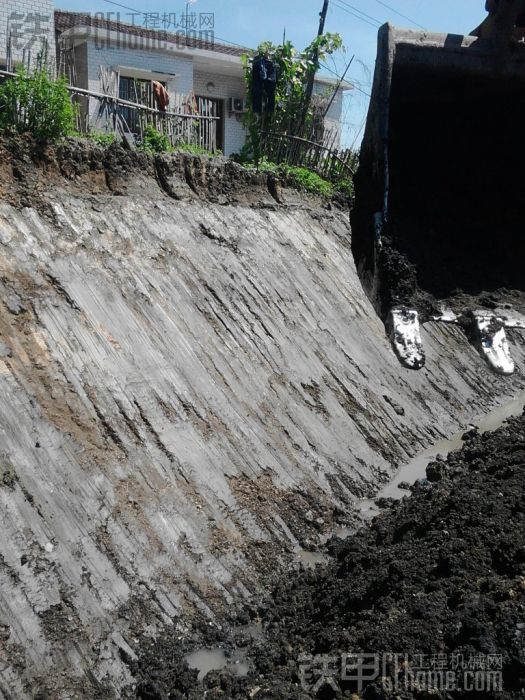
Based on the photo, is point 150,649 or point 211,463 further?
A: point 211,463

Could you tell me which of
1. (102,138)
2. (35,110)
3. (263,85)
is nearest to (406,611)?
(35,110)

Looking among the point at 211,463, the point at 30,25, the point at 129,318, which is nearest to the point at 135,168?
the point at 129,318

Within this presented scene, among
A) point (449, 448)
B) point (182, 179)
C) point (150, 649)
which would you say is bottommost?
point (449, 448)

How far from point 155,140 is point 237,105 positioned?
9.85 metres

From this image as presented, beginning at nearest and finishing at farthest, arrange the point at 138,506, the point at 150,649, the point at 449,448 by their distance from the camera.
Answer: the point at 150,649, the point at 138,506, the point at 449,448

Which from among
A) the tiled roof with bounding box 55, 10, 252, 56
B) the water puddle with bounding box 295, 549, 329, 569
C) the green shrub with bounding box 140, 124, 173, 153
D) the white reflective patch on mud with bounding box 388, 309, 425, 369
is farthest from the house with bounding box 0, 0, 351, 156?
the water puddle with bounding box 295, 549, 329, 569

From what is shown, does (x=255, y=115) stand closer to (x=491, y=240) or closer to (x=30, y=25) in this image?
(x=30, y=25)

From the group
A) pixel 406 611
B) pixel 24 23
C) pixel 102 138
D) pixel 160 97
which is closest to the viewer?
pixel 406 611

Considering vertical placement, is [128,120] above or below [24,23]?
below

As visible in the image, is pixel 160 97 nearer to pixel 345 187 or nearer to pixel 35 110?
pixel 345 187

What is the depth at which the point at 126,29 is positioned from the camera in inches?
717

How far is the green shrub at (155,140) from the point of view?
9.72 metres

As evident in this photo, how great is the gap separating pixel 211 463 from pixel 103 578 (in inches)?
57.5

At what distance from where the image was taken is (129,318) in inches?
255
